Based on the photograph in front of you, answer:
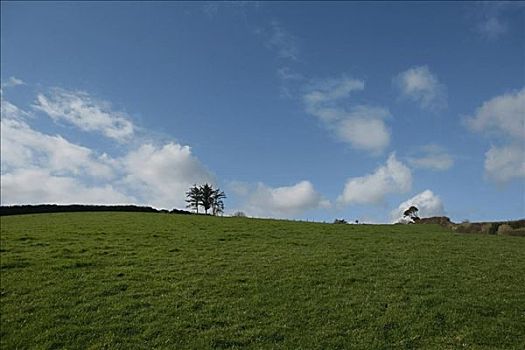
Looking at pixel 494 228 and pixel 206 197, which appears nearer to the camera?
pixel 494 228

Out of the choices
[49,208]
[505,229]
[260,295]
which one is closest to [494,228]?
[505,229]

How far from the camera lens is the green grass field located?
1450cm

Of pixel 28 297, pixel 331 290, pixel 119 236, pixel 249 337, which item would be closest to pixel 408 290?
pixel 331 290

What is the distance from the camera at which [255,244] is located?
2984cm

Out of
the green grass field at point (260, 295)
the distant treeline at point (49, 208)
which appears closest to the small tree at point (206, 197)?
the distant treeline at point (49, 208)

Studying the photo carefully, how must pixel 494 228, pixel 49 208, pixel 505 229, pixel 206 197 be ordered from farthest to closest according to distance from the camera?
pixel 206 197, pixel 49 208, pixel 494 228, pixel 505 229

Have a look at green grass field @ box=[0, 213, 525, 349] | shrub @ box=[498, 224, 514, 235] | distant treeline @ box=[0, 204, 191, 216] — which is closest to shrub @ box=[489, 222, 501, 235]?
shrub @ box=[498, 224, 514, 235]

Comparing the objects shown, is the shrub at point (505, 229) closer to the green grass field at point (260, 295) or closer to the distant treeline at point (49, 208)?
the green grass field at point (260, 295)

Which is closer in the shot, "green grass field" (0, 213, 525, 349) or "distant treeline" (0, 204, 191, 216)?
"green grass field" (0, 213, 525, 349)

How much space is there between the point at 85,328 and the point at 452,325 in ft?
39.0

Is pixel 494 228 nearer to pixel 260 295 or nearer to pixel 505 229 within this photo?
pixel 505 229

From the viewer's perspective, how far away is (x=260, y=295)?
18.0m

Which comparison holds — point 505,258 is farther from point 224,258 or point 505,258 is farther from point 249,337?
point 249,337

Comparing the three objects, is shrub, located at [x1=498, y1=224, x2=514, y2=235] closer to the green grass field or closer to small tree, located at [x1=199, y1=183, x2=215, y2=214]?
the green grass field
